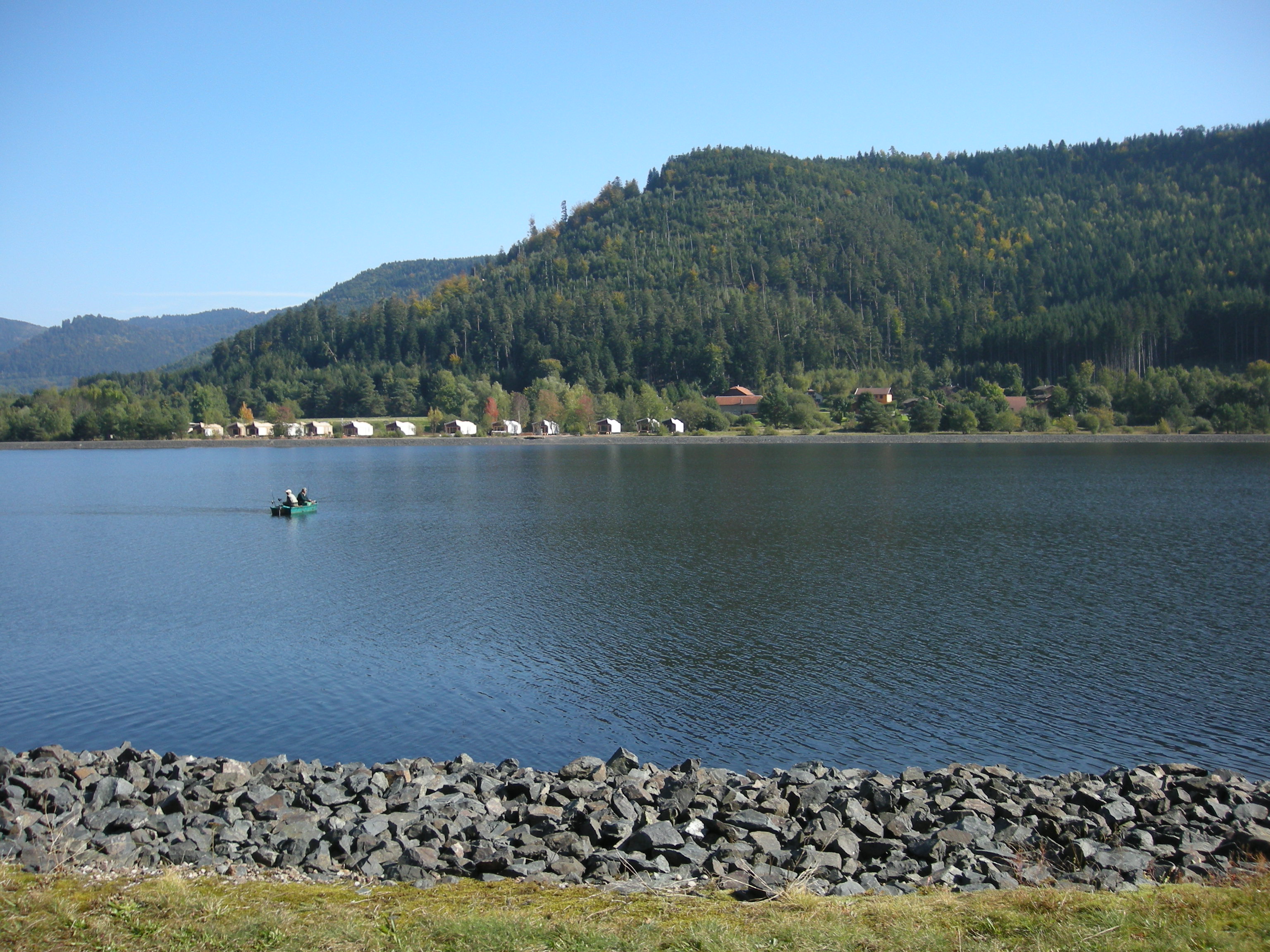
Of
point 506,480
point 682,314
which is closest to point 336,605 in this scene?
point 506,480

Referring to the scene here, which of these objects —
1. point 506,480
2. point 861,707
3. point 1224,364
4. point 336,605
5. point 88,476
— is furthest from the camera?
point 1224,364

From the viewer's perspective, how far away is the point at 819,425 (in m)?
141

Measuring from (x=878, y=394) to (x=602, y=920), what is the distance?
149m

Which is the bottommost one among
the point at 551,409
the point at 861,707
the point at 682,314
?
the point at 861,707

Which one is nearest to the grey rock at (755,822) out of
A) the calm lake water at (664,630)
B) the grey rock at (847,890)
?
the grey rock at (847,890)

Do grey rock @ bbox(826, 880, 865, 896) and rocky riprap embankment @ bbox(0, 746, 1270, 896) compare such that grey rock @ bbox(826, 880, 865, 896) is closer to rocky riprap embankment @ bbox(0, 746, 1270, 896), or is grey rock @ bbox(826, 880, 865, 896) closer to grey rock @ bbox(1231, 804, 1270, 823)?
rocky riprap embankment @ bbox(0, 746, 1270, 896)

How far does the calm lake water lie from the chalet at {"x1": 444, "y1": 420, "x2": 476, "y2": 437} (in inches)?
3967

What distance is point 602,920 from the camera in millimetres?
8078

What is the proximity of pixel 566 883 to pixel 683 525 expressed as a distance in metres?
37.2

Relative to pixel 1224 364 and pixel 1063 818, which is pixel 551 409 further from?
pixel 1063 818

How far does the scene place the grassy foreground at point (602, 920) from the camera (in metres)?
7.37

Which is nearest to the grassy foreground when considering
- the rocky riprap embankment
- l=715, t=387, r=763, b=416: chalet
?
the rocky riprap embankment

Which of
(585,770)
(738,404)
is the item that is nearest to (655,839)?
(585,770)

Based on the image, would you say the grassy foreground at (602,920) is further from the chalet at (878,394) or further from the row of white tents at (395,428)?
the row of white tents at (395,428)
